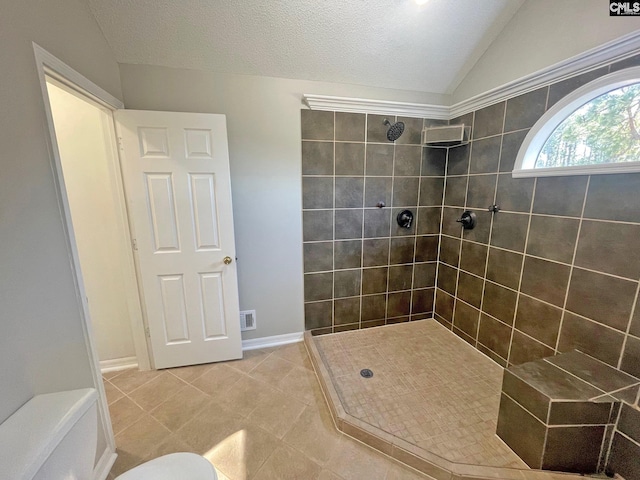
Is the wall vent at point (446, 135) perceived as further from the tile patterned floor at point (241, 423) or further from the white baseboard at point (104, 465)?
the white baseboard at point (104, 465)

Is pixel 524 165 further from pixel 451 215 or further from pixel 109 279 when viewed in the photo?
pixel 109 279

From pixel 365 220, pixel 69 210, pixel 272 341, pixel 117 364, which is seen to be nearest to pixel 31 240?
pixel 69 210

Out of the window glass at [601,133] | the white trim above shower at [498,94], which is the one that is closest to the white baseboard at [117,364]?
the white trim above shower at [498,94]

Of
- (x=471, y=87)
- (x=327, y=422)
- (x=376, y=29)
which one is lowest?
(x=327, y=422)

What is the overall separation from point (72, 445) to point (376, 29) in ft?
8.87

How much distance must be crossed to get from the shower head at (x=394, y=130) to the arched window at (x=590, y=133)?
90cm

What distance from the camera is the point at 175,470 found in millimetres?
1011

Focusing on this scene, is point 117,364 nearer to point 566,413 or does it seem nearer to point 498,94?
point 566,413

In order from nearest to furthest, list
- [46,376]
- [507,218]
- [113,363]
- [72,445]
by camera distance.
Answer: [72,445], [46,376], [507,218], [113,363]

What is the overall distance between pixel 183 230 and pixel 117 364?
4.15 ft

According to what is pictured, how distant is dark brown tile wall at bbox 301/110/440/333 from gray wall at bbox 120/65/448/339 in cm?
13

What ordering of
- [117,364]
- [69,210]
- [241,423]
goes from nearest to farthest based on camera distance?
[69,210], [241,423], [117,364]

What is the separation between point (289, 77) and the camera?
2.05 meters

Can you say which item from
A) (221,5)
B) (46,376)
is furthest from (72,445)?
(221,5)
